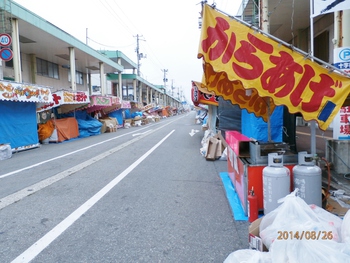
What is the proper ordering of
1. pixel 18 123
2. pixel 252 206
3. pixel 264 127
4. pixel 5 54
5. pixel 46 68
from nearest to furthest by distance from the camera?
pixel 252 206 < pixel 264 127 < pixel 5 54 < pixel 18 123 < pixel 46 68

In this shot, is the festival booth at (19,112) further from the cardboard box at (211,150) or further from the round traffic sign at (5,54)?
the cardboard box at (211,150)

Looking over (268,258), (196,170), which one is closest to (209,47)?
(268,258)

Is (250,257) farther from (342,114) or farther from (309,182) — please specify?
(342,114)

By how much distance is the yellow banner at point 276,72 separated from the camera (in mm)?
3484

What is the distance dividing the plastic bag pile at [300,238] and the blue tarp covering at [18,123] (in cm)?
1341

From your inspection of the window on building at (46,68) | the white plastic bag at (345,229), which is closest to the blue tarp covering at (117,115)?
the window on building at (46,68)

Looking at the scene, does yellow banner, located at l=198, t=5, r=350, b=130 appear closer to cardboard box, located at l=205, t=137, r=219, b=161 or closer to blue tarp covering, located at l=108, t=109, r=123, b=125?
cardboard box, located at l=205, t=137, r=219, b=161

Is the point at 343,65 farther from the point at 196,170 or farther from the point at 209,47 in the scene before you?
the point at 196,170

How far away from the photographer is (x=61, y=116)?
19844 millimetres

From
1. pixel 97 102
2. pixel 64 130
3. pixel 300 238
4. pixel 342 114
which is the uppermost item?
pixel 97 102

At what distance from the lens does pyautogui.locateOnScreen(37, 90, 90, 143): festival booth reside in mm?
16625

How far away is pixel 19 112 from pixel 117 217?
40.1ft

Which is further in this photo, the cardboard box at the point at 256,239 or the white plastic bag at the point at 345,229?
the cardboard box at the point at 256,239

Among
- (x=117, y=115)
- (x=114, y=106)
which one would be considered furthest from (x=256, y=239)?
(x=117, y=115)
